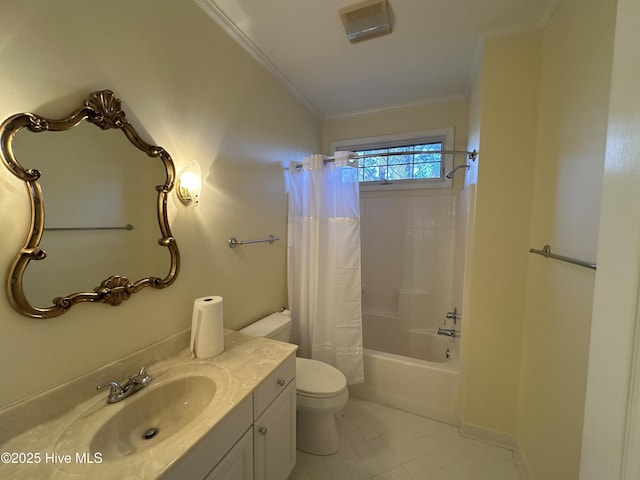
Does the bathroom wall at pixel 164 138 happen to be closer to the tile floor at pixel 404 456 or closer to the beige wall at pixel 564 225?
the tile floor at pixel 404 456

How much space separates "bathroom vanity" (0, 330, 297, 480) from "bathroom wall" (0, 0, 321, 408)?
0.28 ft

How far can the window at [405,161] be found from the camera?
2.40 m

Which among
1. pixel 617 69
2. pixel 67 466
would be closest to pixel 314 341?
pixel 67 466

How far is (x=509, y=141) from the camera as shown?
1.49m

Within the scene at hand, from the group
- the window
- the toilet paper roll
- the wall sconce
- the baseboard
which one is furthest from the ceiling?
the baseboard

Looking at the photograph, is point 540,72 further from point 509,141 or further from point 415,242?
point 415,242

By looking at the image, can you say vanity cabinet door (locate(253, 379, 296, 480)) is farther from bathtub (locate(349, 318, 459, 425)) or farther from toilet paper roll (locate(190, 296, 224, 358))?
bathtub (locate(349, 318, 459, 425))

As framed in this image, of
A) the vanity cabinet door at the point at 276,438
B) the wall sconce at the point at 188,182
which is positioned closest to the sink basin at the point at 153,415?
the vanity cabinet door at the point at 276,438

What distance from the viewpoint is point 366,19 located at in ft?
4.58

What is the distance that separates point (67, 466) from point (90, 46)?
51.6 inches

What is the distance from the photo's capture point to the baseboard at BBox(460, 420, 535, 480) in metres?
1.50

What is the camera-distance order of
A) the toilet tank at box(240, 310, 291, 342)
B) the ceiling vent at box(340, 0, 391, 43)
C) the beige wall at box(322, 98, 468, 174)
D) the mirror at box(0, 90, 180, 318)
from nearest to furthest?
the mirror at box(0, 90, 180, 318), the ceiling vent at box(340, 0, 391, 43), the toilet tank at box(240, 310, 291, 342), the beige wall at box(322, 98, 468, 174)

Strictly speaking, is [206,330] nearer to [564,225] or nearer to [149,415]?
[149,415]

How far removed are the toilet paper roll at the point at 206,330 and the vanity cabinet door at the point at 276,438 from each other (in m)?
0.36
